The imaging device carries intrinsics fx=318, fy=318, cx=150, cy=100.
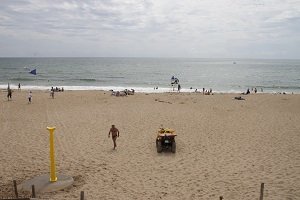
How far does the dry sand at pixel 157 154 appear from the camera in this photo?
984 centimetres

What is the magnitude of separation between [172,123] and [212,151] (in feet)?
20.4

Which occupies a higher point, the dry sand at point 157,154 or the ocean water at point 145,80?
the ocean water at point 145,80

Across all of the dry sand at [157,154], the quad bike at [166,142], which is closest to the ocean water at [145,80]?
the dry sand at [157,154]

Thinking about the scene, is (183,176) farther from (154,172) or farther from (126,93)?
(126,93)

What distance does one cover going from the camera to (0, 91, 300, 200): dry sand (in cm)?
984

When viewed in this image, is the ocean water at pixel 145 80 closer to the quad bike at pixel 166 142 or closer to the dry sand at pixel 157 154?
the dry sand at pixel 157 154

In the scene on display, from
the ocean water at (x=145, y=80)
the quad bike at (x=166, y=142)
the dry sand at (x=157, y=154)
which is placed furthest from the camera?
the ocean water at (x=145, y=80)

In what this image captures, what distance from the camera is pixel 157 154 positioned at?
13.2 metres

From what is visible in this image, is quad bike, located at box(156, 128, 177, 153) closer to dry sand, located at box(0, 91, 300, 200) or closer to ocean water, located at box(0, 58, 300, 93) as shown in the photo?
dry sand, located at box(0, 91, 300, 200)

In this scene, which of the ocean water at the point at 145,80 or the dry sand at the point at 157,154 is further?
the ocean water at the point at 145,80

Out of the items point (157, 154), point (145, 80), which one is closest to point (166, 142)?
point (157, 154)

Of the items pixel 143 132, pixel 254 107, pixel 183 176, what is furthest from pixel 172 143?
pixel 254 107

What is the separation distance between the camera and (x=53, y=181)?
980cm

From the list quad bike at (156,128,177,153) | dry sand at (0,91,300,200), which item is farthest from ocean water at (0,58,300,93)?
quad bike at (156,128,177,153)
